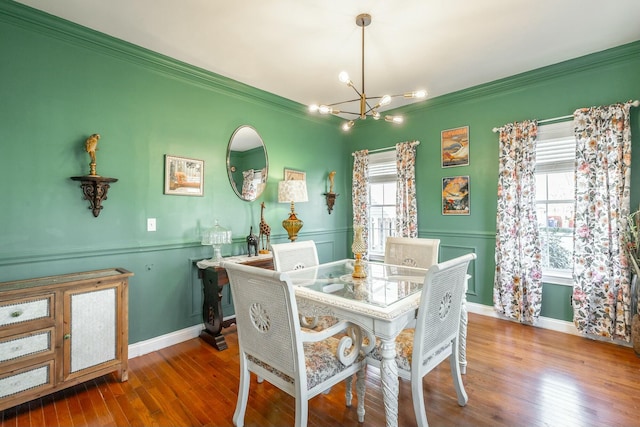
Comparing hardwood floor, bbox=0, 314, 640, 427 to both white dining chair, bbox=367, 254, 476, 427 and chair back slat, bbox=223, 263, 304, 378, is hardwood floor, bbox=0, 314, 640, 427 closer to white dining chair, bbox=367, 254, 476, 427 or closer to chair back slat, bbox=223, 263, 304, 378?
white dining chair, bbox=367, 254, 476, 427

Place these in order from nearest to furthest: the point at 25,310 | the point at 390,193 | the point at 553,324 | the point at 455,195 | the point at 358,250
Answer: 1. the point at 25,310
2. the point at 358,250
3. the point at 553,324
4. the point at 455,195
5. the point at 390,193

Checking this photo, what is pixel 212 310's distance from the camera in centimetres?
295

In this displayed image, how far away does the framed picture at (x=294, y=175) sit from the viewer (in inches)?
159

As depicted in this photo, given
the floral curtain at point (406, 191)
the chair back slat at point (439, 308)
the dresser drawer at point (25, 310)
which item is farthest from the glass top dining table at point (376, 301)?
the floral curtain at point (406, 191)

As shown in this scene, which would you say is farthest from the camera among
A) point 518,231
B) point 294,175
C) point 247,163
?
point 294,175

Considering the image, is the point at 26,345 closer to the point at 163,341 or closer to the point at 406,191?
the point at 163,341

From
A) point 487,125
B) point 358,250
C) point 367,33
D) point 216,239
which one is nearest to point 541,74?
point 487,125

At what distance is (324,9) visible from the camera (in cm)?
222

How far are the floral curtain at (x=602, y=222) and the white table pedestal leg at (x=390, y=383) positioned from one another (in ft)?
8.19

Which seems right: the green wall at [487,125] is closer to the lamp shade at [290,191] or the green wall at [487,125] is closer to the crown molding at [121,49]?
the lamp shade at [290,191]

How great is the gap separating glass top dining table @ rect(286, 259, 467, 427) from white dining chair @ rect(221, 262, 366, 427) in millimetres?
A: 122

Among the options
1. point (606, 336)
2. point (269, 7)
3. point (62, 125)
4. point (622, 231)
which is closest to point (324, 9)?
point (269, 7)

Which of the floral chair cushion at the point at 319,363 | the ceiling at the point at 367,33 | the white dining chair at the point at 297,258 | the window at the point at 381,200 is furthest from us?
the window at the point at 381,200

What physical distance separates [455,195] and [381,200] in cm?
114
